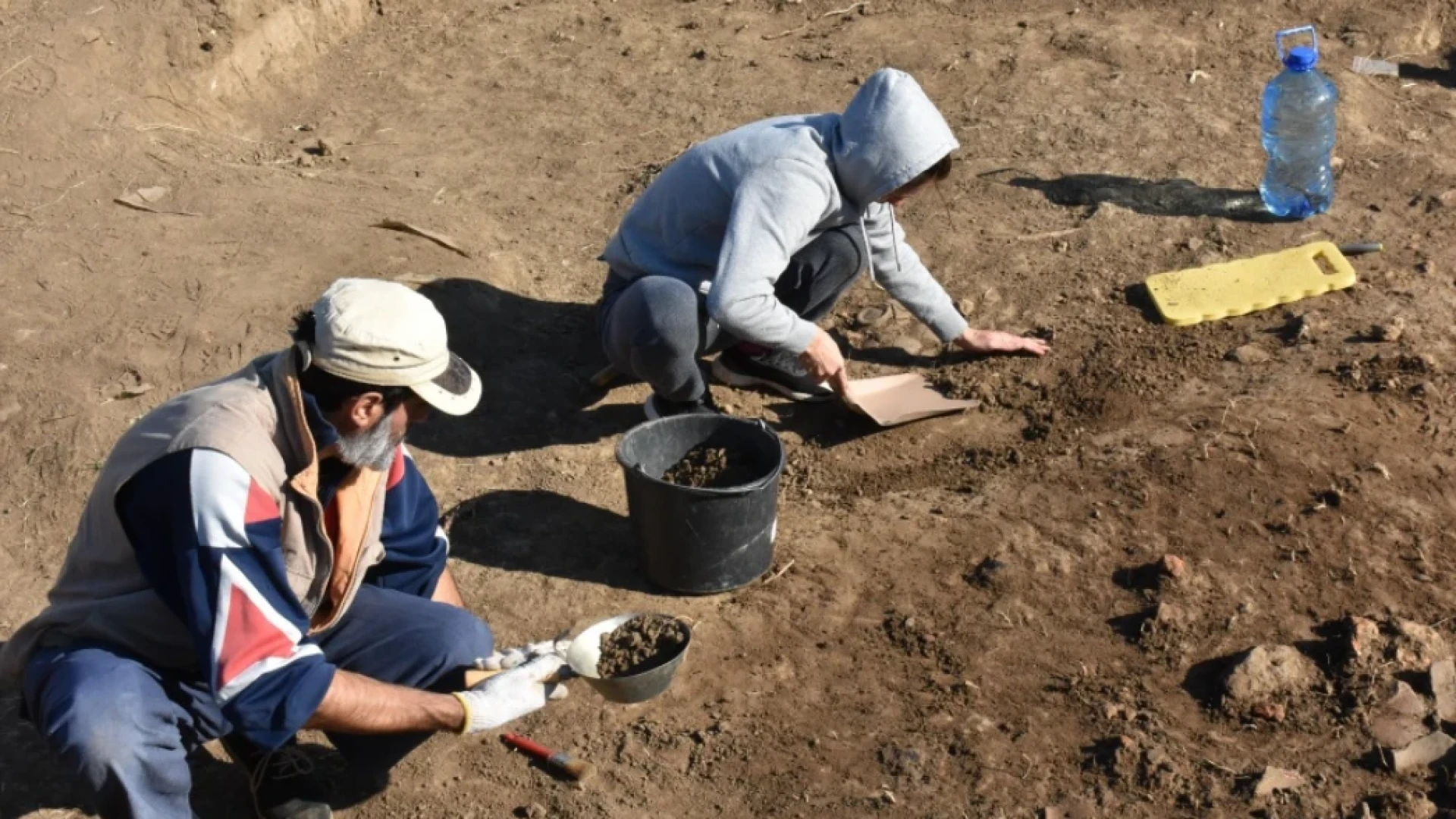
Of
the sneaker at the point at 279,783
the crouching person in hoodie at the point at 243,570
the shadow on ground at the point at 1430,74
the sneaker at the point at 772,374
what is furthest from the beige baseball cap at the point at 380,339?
the shadow on ground at the point at 1430,74

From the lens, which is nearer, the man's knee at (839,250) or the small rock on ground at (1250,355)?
the man's knee at (839,250)

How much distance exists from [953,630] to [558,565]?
123 cm

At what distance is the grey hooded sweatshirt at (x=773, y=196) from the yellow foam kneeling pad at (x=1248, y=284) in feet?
4.18

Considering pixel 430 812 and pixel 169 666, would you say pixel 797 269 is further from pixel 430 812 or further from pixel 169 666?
pixel 169 666

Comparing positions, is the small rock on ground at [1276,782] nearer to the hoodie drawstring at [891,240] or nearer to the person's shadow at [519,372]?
the hoodie drawstring at [891,240]

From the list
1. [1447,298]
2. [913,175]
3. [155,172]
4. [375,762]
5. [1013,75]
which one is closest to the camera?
[375,762]

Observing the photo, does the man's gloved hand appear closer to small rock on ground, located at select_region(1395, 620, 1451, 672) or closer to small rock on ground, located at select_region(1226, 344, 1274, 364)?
small rock on ground, located at select_region(1395, 620, 1451, 672)

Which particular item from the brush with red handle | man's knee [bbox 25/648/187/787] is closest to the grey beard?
man's knee [bbox 25/648/187/787]

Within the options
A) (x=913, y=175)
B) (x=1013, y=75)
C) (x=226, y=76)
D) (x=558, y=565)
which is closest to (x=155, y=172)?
(x=226, y=76)

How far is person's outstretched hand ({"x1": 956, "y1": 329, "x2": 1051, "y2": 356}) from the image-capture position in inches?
209

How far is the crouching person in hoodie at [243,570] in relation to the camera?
2.94m

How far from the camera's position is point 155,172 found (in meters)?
6.16

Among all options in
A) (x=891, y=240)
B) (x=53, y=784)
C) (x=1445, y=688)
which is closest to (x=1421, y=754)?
(x=1445, y=688)

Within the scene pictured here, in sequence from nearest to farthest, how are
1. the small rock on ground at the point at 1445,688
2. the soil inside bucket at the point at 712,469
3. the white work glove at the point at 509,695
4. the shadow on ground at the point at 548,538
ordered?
1. the white work glove at the point at 509,695
2. the small rock on ground at the point at 1445,688
3. the soil inside bucket at the point at 712,469
4. the shadow on ground at the point at 548,538
